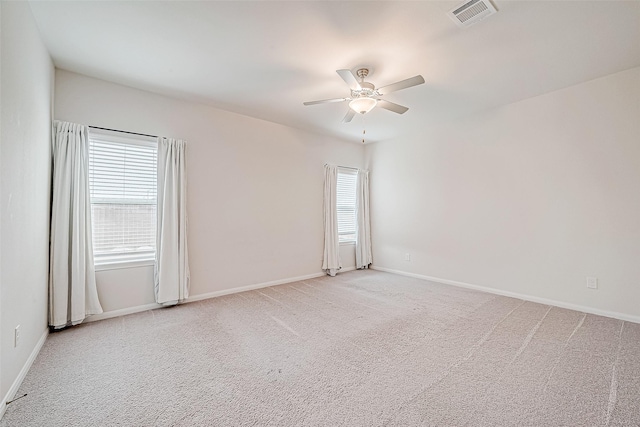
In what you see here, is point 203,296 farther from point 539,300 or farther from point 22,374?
point 539,300

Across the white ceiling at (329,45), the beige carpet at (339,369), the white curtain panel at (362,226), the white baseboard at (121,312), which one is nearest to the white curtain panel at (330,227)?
the white curtain panel at (362,226)

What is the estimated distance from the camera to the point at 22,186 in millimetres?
1961

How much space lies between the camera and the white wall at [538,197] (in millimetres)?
3035

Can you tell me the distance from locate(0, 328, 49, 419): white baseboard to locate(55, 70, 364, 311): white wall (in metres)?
0.71

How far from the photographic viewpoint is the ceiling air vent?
199 centimetres

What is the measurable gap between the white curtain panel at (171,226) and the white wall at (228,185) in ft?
0.53

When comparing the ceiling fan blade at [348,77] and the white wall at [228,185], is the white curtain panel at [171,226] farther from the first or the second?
the ceiling fan blade at [348,77]

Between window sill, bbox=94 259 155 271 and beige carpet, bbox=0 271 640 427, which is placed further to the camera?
window sill, bbox=94 259 155 271

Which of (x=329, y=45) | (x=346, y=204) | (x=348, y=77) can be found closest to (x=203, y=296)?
(x=346, y=204)

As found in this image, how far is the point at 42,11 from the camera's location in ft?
6.93

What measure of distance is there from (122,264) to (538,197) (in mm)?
5170

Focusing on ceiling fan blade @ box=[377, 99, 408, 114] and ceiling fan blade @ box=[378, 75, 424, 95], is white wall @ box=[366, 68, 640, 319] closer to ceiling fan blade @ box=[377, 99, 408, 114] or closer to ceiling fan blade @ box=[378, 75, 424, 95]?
ceiling fan blade @ box=[377, 99, 408, 114]

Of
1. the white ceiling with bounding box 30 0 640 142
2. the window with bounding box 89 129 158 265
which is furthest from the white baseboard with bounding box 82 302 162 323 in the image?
the white ceiling with bounding box 30 0 640 142

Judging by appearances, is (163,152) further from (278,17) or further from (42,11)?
(278,17)
